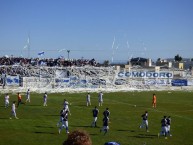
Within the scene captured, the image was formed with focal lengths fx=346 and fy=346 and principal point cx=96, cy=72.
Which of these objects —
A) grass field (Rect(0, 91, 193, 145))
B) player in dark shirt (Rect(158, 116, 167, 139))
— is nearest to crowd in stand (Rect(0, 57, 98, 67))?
grass field (Rect(0, 91, 193, 145))

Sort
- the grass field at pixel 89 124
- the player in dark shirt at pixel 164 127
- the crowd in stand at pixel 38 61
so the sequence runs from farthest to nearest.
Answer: the crowd in stand at pixel 38 61, the player in dark shirt at pixel 164 127, the grass field at pixel 89 124

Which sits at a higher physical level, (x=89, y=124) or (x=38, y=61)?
(x=38, y=61)

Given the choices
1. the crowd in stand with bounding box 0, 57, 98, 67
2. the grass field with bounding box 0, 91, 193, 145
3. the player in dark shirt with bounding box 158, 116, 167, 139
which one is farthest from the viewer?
the crowd in stand with bounding box 0, 57, 98, 67

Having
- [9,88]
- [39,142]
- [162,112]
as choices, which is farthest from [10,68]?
[39,142]

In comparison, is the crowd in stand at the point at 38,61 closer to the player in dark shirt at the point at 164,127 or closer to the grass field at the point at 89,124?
the grass field at the point at 89,124

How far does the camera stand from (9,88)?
6359cm

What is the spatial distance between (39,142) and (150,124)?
43.9 feet

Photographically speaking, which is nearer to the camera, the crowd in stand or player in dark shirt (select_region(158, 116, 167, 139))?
player in dark shirt (select_region(158, 116, 167, 139))

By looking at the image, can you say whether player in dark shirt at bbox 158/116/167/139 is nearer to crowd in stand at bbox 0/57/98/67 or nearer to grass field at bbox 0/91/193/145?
grass field at bbox 0/91/193/145

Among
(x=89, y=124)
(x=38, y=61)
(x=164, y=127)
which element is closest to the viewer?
(x=164, y=127)

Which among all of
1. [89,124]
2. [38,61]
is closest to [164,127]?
[89,124]

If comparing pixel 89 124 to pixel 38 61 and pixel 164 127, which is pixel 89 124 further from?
pixel 38 61

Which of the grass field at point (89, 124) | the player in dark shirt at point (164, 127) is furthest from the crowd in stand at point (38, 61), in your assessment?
the player in dark shirt at point (164, 127)

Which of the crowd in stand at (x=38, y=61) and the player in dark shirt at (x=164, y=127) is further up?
the crowd in stand at (x=38, y=61)
